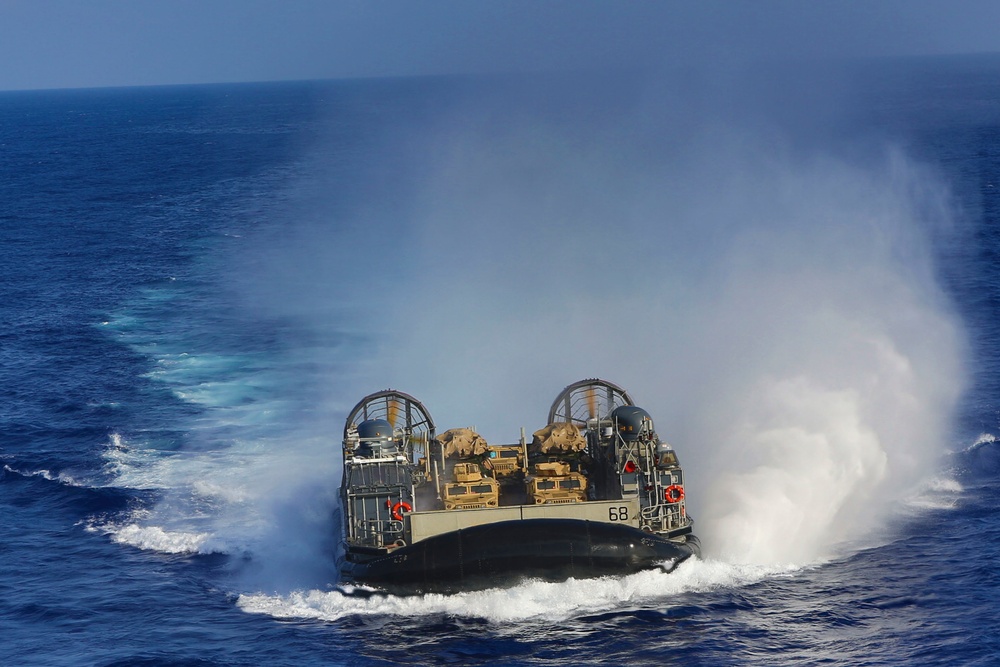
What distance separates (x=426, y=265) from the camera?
103375 mm

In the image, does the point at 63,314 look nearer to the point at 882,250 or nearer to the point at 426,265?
the point at 426,265

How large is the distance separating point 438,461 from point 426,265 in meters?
52.0

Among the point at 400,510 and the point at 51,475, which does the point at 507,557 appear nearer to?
the point at 400,510

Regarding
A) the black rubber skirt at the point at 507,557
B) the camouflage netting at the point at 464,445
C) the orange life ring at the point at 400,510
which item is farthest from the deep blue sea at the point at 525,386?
the camouflage netting at the point at 464,445

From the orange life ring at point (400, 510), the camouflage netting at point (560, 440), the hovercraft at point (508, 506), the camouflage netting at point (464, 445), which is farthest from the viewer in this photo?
the camouflage netting at point (560, 440)

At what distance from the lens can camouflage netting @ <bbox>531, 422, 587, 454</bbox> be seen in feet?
173

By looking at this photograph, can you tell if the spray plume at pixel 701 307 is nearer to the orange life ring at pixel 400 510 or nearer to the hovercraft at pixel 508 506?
the hovercraft at pixel 508 506

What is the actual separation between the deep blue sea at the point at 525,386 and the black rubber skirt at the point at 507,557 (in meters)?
0.65

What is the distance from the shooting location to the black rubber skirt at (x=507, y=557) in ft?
146

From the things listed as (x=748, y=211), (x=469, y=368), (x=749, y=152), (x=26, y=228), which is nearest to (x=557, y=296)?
(x=469, y=368)

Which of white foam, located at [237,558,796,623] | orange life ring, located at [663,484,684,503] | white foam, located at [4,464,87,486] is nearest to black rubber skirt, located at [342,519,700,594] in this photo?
white foam, located at [237,558,796,623]

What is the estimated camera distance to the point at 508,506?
47.4 metres

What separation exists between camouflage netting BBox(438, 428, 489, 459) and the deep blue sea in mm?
5970

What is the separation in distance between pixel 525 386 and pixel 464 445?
70.2ft
